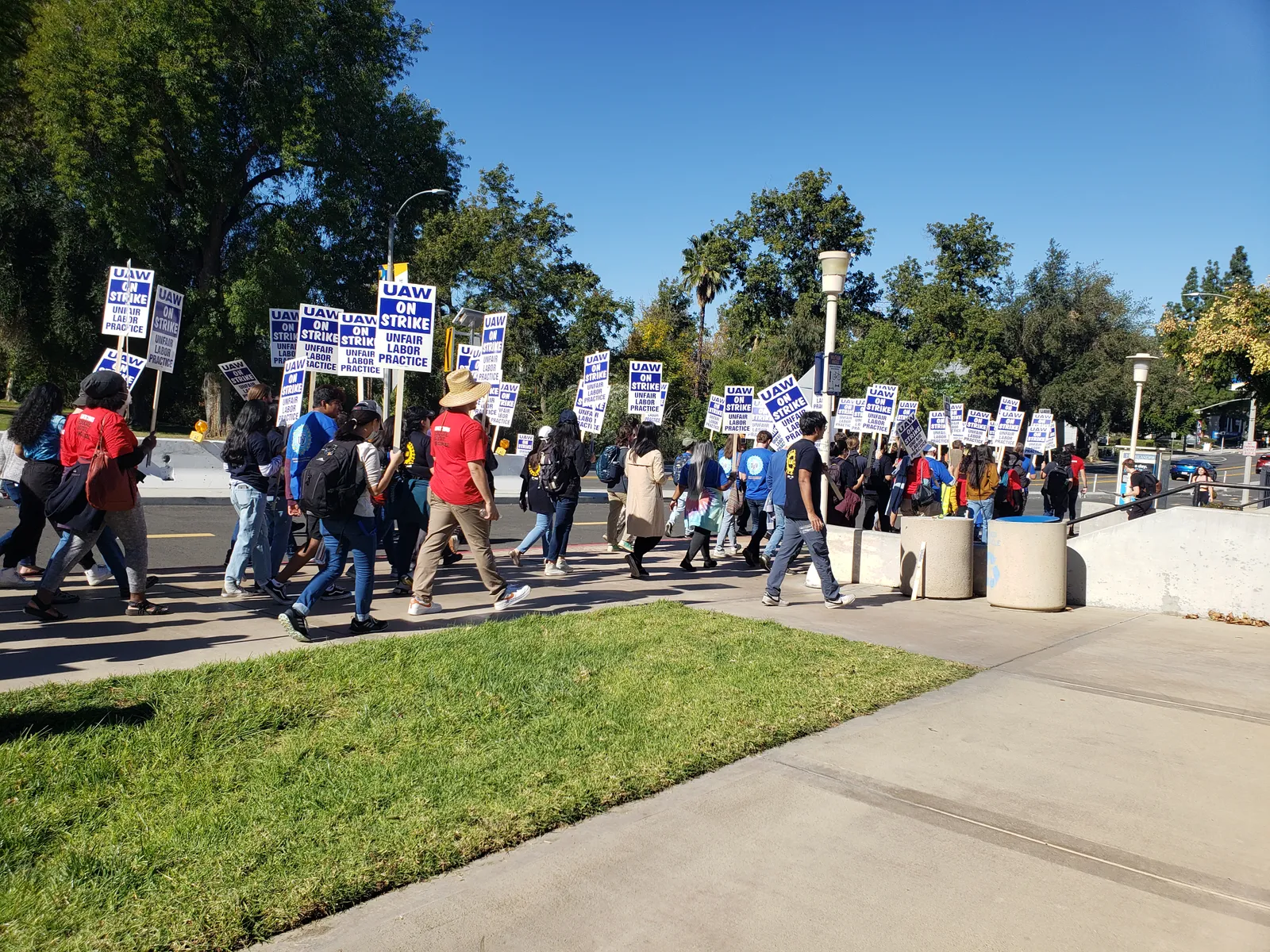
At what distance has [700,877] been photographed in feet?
11.9

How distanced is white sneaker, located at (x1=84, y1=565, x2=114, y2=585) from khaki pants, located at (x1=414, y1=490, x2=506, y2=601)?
3.06m

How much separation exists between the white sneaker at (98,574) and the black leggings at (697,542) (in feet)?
20.1

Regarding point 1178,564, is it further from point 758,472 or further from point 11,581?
point 11,581

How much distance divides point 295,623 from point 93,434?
2090mm

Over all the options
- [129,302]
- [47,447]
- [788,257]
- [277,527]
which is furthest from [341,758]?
[788,257]

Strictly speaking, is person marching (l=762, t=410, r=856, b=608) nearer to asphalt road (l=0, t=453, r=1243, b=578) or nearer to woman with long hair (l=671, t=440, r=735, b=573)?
woman with long hair (l=671, t=440, r=735, b=573)

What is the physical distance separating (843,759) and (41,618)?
19.4 ft

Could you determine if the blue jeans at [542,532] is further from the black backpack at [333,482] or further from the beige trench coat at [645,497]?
the black backpack at [333,482]

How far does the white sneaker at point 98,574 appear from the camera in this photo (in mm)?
8523

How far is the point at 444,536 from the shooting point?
7684 mm

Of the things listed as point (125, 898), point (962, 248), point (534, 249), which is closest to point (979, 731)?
point (125, 898)

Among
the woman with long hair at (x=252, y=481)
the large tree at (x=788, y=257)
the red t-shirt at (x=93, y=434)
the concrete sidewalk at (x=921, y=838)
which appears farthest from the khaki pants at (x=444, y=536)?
the large tree at (x=788, y=257)

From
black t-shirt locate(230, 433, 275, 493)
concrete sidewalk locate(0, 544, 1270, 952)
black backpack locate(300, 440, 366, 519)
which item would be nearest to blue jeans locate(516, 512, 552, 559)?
black t-shirt locate(230, 433, 275, 493)

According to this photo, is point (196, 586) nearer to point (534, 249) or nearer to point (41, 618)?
point (41, 618)
